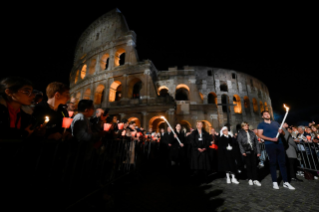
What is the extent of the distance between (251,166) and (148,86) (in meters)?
14.3

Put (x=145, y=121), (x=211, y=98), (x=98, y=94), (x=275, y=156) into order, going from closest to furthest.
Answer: (x=275, y=156) < (x=145, y=121) < (x=98, y=94) < (x=211, y=98)

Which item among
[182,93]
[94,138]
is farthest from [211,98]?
[94,138]

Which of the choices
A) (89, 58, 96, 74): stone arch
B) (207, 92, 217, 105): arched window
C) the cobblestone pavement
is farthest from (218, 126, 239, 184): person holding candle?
(89, 58, 96, 74): stone arch

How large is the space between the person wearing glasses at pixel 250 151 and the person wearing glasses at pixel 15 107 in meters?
5.70

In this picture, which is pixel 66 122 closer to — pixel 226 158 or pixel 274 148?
pixel 226 158

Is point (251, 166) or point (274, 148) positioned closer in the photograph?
point (274, 148)

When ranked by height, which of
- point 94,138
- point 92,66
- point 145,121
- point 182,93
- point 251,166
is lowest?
point 251,166

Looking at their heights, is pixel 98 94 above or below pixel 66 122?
above

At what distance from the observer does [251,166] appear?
4555 millimetres

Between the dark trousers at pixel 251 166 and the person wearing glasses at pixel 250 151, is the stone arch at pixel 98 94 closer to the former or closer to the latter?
the person wearing glasses at pixel 250 151

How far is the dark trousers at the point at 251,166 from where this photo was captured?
4.46 m

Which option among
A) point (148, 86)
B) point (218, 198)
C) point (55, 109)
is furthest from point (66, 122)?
point (148, 86)

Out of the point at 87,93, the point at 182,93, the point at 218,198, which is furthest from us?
the point at 182,93

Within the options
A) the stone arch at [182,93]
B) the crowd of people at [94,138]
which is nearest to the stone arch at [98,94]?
the stone arch at [182,93]
